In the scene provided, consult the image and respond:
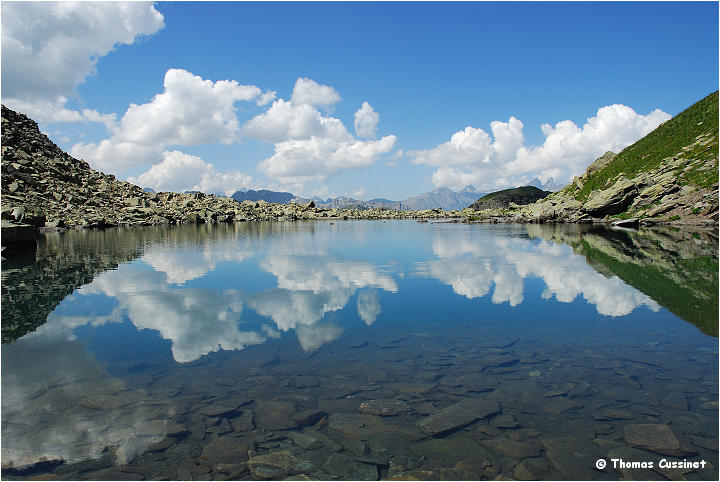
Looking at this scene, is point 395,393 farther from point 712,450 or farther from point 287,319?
point 287,319

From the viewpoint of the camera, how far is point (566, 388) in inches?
450

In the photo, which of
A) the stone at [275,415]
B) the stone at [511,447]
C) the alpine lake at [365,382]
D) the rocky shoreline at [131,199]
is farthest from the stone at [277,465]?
the rocky shoreline at [131,199]

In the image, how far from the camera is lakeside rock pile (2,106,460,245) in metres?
99.7

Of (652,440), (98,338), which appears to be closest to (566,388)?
(652,440)

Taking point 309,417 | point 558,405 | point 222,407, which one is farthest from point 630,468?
point 222,407

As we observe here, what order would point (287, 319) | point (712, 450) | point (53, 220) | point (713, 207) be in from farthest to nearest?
point (53, 220) → point (713, 207) → point (287, 319) → point (712, 450)

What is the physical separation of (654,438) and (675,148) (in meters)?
120

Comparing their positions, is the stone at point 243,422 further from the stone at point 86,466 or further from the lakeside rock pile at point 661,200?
the lakeside rock pile at point 661,200

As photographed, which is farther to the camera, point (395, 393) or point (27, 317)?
point (27, 317)

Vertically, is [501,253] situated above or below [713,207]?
below

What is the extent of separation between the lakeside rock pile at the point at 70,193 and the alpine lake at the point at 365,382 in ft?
270

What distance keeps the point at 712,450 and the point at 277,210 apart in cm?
19524

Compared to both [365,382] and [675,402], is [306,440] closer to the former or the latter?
[365,382]


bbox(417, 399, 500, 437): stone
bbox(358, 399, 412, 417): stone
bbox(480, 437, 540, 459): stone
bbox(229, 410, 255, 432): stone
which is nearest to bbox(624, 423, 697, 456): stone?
bbox(480, 437, 540, 459): stone
